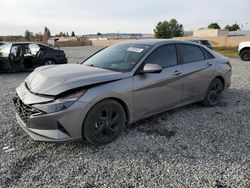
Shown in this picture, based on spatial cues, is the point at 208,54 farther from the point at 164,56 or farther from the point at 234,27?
the point at 234,27

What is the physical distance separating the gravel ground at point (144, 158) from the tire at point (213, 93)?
0.82 metres

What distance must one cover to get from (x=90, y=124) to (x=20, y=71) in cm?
809

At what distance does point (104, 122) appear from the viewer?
343cm

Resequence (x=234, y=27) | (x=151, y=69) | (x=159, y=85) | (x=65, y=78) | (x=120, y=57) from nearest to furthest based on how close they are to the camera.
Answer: (x=65, y=78) < (x=151, y=69) < (x=159, y=85) < (x=120, y=57) < (x=234, y=27)

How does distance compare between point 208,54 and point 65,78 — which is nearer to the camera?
point 65,78

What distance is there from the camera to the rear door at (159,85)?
375 cm

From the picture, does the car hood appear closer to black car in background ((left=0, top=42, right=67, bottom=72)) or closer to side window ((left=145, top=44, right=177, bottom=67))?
side window ((left=145, top=44, right=177, bottom=67))

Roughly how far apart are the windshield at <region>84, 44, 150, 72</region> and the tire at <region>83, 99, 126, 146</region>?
0.65 meters

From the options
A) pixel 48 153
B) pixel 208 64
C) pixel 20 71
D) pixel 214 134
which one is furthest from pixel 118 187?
pixel 20 71

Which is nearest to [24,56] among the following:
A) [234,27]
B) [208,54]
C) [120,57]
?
[120,57]

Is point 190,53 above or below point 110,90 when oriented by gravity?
above

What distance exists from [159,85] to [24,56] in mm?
7689

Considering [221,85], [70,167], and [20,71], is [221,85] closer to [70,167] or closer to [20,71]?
[70,167]

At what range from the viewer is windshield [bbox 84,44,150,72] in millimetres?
3852
